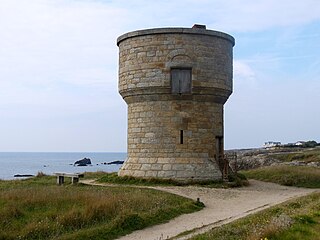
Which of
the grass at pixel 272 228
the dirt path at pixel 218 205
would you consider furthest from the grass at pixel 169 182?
the grass at pixel 272 228

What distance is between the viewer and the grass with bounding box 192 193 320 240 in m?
9.50

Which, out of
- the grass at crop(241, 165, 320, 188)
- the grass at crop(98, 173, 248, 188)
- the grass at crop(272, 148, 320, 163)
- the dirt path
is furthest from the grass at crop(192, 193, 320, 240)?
the grass at crop(272, 148, 320, 163)

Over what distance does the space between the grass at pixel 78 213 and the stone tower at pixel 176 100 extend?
242 inches

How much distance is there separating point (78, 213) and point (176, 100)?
10.6 metres

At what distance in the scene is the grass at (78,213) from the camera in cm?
1030

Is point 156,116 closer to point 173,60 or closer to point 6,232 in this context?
point 173,60

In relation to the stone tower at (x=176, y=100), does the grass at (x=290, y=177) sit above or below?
below

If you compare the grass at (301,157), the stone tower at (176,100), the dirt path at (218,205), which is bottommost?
the dirt path at (218,205)

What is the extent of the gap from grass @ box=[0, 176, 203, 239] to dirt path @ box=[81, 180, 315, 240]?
42 cm

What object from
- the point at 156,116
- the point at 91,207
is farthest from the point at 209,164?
the point at 91,207

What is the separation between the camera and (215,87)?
70.6ft

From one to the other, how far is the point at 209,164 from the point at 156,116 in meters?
3.25

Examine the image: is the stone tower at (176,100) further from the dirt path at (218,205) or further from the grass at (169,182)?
the dirt path at (218,205)

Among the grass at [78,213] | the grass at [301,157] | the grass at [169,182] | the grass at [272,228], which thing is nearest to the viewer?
the grass at [272,228]
